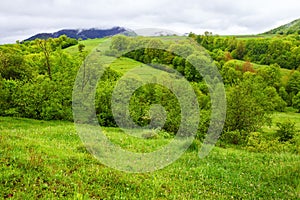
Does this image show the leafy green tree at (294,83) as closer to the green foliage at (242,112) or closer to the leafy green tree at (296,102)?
the leafy green tree at (296,102)

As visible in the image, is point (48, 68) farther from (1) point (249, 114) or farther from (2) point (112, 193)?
(2) point (112, 193)

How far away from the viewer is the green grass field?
9.47 m

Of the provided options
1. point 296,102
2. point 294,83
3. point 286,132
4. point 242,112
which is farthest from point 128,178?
point 294,83

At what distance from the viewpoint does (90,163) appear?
12.2 meters

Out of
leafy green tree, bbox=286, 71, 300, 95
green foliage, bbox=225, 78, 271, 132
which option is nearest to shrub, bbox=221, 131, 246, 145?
green foliage, bbox=225, 78, 271, 132

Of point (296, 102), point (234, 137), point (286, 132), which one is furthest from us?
point (296, 102)

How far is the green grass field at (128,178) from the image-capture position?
9.47m

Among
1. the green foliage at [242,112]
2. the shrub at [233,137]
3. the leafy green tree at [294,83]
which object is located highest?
the green foliage at [242,112]

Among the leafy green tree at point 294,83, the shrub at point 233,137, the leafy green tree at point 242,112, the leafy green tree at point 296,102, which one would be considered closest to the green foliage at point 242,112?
the leafy green tree at point 242,112

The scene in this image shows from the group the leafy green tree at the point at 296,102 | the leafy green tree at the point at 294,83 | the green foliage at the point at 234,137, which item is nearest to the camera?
the green foliage at the point at 234,137

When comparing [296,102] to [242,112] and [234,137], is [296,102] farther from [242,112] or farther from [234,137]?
[234,137]

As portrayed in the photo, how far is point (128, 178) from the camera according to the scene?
11.2 metres

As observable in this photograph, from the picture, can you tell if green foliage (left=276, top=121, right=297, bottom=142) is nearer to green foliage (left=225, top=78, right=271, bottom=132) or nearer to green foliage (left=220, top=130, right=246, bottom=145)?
green foliage (left=225, top=78, right=271, bottom=132)

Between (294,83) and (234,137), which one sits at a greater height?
(234,137)
